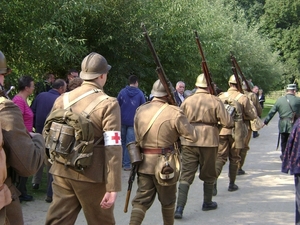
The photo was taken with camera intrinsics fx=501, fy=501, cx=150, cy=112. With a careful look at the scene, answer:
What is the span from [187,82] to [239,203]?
10681mm

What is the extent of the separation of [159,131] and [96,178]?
1720mm

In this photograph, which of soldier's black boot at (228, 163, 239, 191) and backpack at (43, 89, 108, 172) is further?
soldier's black boot at (228, 163, 239, 191)

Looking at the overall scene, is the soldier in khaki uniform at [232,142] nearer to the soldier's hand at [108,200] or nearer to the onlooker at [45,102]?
the onlooker at [45,102]

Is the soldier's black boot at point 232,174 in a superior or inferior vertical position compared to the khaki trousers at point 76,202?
inferior

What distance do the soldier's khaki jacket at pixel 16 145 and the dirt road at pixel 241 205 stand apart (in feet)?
10.9

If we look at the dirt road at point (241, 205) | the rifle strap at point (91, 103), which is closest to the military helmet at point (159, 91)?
the rifle strap at point (91, 103)

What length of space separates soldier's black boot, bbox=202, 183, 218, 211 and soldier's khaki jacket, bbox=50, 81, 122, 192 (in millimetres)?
3609

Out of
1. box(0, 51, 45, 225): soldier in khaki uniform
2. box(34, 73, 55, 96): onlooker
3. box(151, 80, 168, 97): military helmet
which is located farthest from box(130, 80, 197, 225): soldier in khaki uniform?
box(34, 73, 55, 96): onlooker

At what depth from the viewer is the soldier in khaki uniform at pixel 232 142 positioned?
29.9ft

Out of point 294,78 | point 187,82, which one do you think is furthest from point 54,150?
point 294,78

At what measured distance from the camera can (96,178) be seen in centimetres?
447

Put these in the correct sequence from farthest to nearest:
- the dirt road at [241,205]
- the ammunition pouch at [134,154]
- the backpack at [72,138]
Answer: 1. the dirt road at [241,205]
2. the ammunition pouch at [134,154]
3. the backpack at [72,138]

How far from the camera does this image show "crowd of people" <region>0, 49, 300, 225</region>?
12.8ft

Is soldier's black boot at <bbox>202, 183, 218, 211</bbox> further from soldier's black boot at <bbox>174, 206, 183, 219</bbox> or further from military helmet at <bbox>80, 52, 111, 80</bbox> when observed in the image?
military helmet at <bbox>80, 52, 111, 80</bbox>
